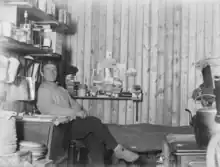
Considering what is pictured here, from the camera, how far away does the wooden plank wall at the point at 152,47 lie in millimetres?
5219

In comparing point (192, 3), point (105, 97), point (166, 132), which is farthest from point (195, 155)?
point (192, 3)

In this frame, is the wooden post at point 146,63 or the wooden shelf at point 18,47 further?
the wooden post at point 146,63

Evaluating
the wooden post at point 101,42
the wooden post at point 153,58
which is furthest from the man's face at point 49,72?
the wooden post at point 153,58

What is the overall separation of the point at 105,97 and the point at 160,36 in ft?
3.81

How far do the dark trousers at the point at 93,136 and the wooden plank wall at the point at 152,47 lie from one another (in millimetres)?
1382

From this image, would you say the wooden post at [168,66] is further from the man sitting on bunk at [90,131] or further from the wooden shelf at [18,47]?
the wooden shelf at [18,47]

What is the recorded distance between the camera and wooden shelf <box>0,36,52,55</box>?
3.17m

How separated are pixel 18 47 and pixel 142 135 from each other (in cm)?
170

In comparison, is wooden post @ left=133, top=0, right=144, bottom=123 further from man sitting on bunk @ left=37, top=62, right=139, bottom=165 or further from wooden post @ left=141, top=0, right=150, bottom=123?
man sitting on bunk @ left=37, top=62, right=139, bottom=165

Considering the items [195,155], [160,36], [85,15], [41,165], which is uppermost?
[85,15]

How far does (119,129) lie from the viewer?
174 inches

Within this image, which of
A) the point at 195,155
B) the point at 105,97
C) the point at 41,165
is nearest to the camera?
A: the point at 195,155

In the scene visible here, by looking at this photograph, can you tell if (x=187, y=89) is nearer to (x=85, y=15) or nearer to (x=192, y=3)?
(x=192, y=3)

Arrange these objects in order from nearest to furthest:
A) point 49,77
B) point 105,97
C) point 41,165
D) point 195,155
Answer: point 195,155
point 41,165
point 49,77
point 105,97
